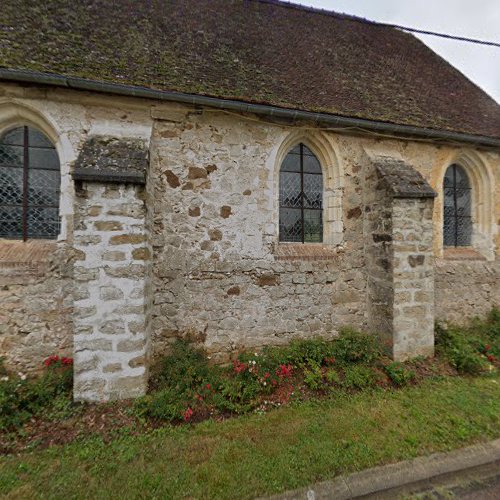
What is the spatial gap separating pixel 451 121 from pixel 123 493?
7428 mm

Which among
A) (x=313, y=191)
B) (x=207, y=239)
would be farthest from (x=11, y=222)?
(x=313, y=191)

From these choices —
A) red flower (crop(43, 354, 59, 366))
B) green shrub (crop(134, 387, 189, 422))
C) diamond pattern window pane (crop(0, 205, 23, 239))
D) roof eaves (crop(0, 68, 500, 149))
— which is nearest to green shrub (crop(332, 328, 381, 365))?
green shrub (crop(134, 387, 189, 422))

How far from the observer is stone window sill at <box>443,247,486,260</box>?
515cm

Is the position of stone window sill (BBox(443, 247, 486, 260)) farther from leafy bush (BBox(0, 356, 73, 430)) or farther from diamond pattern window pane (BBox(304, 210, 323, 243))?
leafy bush (BBox(0, 356, 73, 430))

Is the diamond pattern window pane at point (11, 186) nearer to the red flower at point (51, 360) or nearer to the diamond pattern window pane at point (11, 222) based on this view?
the diamond pattern window pane at point (11, 222)

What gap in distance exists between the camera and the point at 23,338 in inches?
134

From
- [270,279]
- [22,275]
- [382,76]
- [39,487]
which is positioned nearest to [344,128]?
[382,76]

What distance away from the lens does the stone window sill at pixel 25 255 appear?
3.38 m

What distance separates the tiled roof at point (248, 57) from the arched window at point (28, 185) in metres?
0.96

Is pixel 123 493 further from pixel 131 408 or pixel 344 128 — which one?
pixel 344 128

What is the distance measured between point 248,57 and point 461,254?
19.3 ft

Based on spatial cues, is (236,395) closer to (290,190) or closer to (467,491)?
(467,491)

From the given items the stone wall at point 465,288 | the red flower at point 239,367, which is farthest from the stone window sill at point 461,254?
the red flower at point 239,367

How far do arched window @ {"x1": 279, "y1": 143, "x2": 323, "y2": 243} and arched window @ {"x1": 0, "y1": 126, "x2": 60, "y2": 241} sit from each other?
3605 mm
